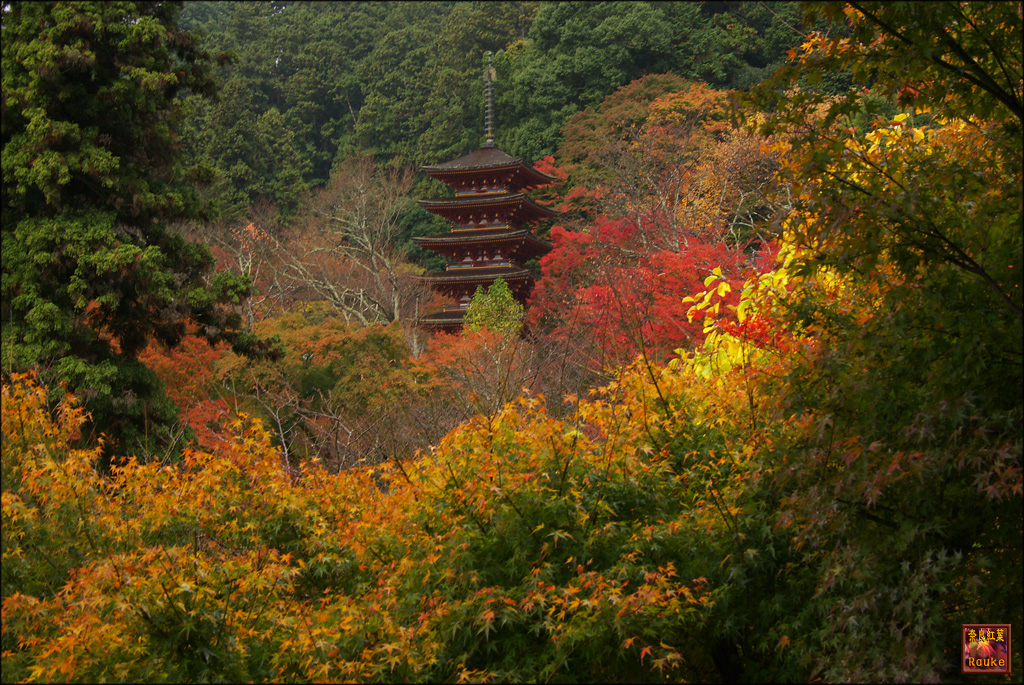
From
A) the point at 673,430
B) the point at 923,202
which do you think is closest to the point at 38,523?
the point at 673,430

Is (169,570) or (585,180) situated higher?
(169,570)

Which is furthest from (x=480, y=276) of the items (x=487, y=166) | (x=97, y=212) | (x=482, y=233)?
(x=97, y=212)

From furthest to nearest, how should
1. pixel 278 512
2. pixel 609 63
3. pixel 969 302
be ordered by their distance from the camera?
pixel 609 63
pixel 278 512
pixel 969 302

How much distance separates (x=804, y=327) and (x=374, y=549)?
90.9 inches

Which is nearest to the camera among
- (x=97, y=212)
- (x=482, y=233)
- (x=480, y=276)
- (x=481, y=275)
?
(x=97, y=212)

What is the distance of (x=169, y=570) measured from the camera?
11.1 ft

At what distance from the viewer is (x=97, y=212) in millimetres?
10703

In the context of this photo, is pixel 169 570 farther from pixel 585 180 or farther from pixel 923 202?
pixel 585 180

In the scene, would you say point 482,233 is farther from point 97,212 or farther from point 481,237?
point 97,212

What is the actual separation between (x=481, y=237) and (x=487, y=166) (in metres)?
1.87

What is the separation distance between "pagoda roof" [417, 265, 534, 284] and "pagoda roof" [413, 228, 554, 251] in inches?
28.1

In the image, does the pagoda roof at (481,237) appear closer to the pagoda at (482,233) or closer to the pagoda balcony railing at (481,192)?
the pagoda at (482,233)

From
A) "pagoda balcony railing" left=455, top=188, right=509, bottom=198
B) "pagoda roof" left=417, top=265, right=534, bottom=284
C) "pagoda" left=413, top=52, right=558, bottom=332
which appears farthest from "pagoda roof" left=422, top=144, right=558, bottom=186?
"pagoda roof" left=417, top=265, right=534, bottom=284

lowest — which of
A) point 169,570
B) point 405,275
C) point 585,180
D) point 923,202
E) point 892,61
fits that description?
point 405,275
